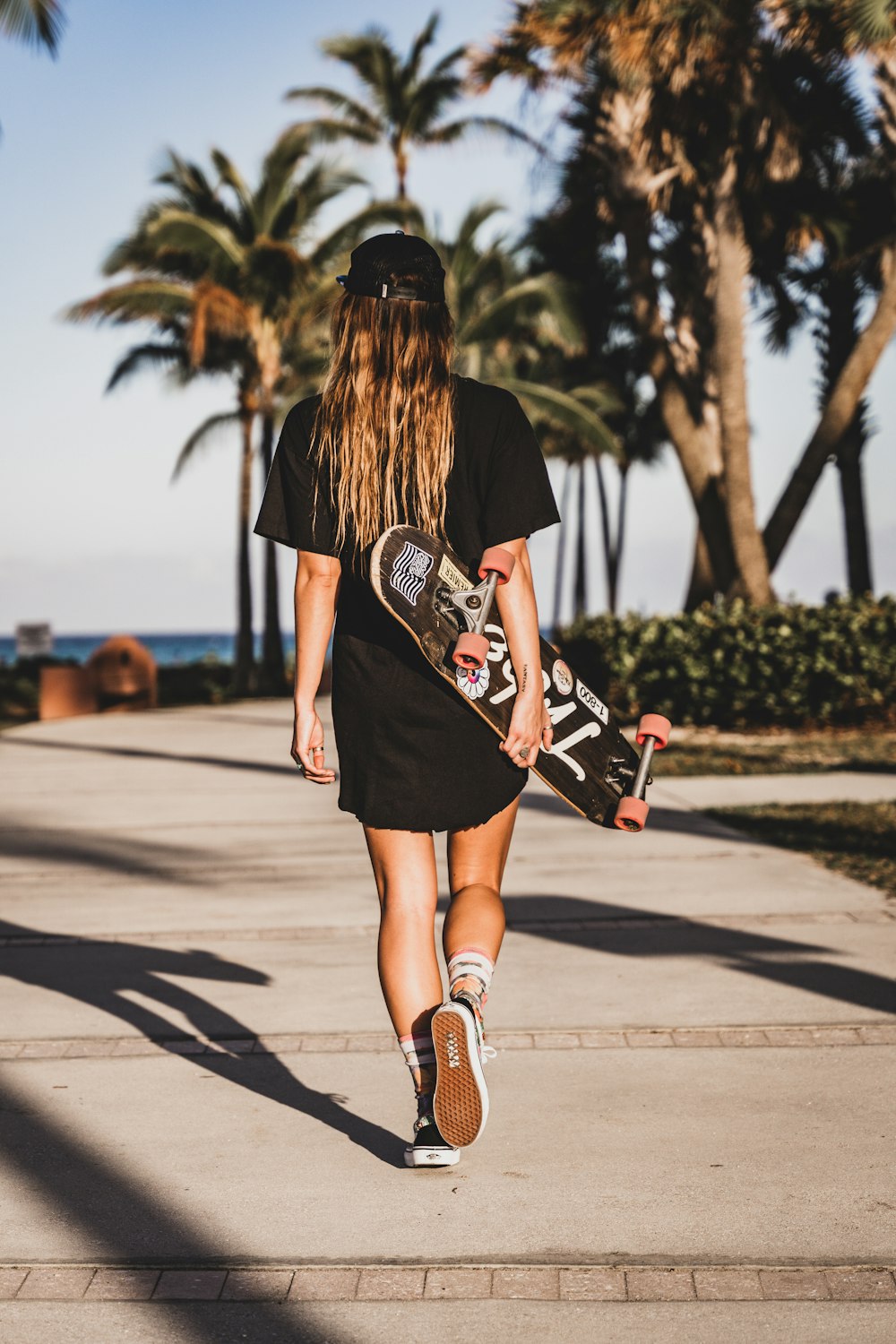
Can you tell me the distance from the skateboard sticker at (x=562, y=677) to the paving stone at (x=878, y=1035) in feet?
4.83

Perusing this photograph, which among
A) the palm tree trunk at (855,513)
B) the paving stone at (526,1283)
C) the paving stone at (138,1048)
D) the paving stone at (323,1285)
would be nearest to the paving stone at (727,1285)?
the paving stone at (526,1283)

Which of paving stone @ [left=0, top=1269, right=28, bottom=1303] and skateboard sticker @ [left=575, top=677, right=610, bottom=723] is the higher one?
skateboard sticker @ [left=575, top=677, right=610, bottom=723]

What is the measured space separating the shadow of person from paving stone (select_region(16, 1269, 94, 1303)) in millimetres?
803

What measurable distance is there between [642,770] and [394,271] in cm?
131

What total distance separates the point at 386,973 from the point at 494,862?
0.36 metres

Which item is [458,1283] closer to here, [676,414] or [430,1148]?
[430,1148]

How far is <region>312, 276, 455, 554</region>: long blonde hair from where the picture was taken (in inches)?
118

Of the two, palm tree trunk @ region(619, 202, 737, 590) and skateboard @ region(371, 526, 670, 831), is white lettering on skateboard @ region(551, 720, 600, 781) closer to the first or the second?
skateboard @ region(371, 526, 670, 831)

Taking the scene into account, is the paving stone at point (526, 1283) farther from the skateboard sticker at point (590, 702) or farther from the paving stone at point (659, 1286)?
the skateboard sticker at point (590, 702)

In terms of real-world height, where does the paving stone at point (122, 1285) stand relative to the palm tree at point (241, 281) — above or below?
below

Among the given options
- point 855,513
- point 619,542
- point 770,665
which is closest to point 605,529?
point 619,542

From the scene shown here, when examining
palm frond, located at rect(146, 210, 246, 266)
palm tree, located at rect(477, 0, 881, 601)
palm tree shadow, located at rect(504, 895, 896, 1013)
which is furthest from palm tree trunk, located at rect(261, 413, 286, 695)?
palm tree shadow, located at rect(504, 895, 896, 1013)

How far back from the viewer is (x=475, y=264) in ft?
91.2

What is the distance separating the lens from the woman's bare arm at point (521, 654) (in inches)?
117
